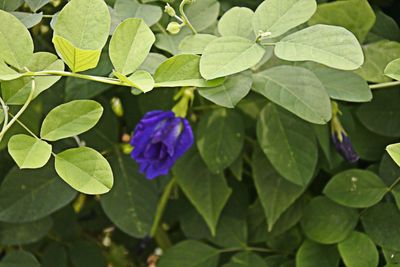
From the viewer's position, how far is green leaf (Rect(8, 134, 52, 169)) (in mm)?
606

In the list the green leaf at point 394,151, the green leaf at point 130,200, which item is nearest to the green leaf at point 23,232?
the green leaf at point 130,200

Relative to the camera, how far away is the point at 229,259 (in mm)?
1034

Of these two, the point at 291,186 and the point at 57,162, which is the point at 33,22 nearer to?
the point at 57,162

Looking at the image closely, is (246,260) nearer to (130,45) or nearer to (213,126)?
(213,126)

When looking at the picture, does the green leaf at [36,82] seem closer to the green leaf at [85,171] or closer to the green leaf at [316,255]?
the green leaf at [85,171]

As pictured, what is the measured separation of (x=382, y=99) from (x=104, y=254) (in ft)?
1.79

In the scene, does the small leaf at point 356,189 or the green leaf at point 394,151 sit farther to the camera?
the small leaf at point 356,189

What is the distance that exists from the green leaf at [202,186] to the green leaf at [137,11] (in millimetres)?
210

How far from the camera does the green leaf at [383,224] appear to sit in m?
0.83

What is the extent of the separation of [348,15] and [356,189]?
21 centimetres

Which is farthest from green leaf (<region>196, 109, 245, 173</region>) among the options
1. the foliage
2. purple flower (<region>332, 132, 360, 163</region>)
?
purple flower (<region>332, 132, 360, 163</region>)

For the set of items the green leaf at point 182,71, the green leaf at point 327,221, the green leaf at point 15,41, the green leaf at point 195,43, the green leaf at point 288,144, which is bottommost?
the green leaf at point 327,221

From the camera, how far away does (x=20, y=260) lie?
3.21 feet

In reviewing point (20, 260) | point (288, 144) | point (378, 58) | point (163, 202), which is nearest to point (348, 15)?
point (378, 58)
